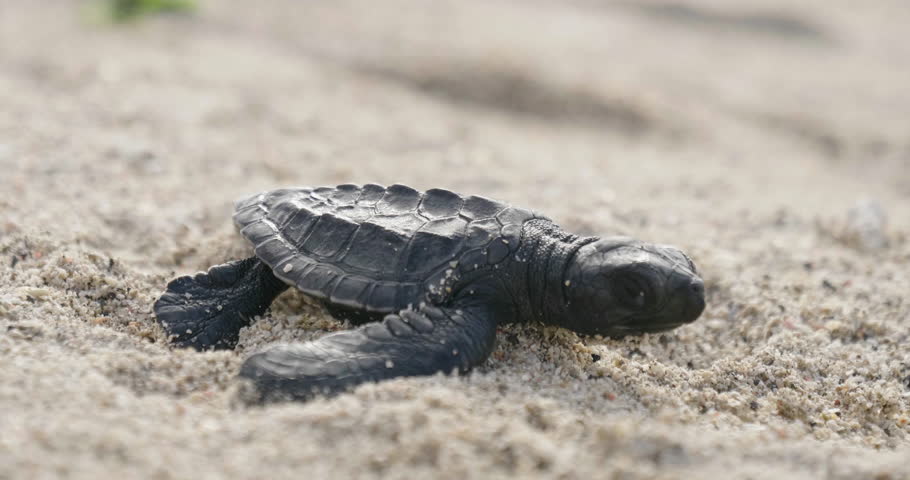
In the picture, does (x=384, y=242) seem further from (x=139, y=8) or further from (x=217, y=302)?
(x=139, y=8)

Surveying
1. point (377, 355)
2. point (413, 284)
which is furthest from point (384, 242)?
point (377, 355)

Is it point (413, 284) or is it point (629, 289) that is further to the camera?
point (413, 284)

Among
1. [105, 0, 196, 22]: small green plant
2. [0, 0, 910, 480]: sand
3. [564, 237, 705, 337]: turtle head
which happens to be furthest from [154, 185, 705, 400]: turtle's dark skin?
[105, 0, 196, 22]: small green plant

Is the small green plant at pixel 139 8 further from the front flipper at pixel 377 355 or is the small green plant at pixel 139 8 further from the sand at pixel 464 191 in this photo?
the front flipper at pixel 377 355

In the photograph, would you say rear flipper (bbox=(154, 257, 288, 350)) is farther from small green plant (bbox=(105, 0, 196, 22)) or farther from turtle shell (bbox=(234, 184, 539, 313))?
small green plant (bbox=(105, 0, 196, 22))

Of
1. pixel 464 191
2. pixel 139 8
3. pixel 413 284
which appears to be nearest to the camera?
pixel 413 284

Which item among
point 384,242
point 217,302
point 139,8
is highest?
point 139,8

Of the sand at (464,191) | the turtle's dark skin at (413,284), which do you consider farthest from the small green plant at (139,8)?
the turtle's dark skin at (413,284)
